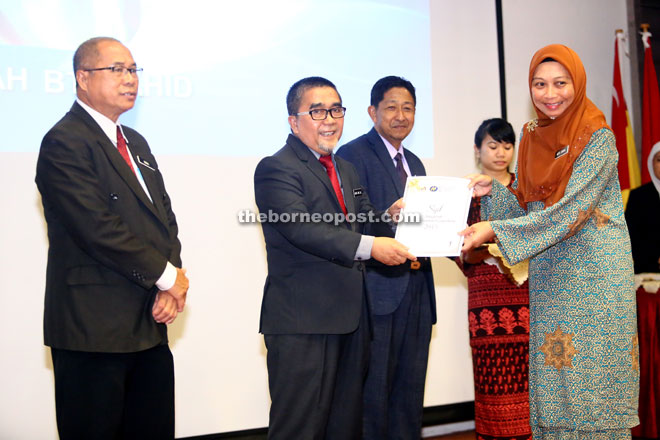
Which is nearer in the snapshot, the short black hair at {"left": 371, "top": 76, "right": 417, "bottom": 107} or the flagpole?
the short black hair at {"left": 371, "top": 76, "right": 417, "bottom": 107}

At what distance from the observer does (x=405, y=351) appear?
2.79 m

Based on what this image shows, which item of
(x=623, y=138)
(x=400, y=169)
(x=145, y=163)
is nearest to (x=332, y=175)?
(x=400, y=169)

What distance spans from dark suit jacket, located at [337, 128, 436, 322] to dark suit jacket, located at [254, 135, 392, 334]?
15.4 inches

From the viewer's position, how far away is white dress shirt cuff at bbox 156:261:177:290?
1.98m

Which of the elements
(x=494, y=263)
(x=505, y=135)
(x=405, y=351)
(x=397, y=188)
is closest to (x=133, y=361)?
(x=405, y=351)

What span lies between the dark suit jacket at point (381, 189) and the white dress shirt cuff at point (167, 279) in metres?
0.99

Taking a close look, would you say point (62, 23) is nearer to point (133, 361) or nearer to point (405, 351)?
point (133, 361)

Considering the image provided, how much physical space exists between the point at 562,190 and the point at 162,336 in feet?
4.96

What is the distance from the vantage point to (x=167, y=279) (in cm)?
199

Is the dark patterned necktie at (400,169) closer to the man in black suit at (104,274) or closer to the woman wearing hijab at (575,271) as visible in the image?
the woman wearing hijab at (575,271)

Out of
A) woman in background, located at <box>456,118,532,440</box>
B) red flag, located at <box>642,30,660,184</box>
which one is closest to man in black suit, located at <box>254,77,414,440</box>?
woman in background, located at <box>456,118,532,440</box>

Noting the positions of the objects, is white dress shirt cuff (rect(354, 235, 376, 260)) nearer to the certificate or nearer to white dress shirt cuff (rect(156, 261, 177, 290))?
the certificate

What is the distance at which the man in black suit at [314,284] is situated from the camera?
7.24 feet

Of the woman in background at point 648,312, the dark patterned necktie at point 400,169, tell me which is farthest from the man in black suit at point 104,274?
the woman in background at point 648,312
